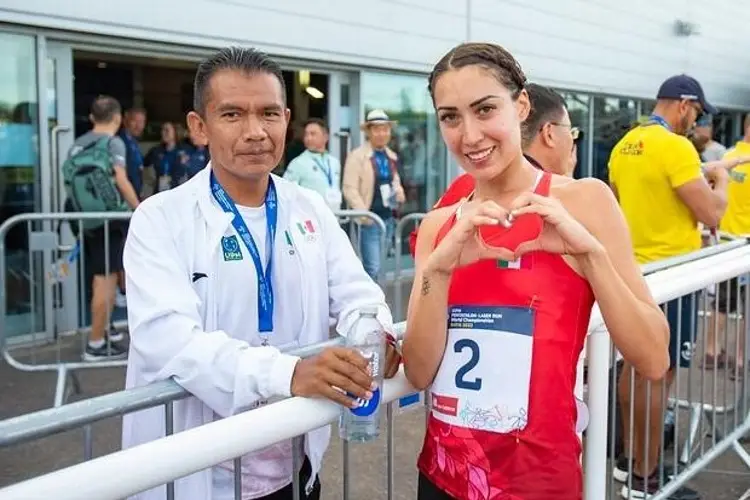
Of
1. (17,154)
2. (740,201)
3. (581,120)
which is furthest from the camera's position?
(581,120)

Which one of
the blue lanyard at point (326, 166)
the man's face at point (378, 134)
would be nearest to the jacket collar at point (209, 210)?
the blue lanyard at point (326, 166)

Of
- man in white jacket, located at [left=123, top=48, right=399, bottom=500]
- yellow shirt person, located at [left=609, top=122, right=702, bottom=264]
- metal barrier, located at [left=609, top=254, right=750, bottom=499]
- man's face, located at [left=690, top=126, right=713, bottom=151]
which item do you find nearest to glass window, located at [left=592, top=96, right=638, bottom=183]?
man's face, located at [left=690, top=126, right=713, bottom=151]

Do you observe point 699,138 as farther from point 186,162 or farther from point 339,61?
point 186,162

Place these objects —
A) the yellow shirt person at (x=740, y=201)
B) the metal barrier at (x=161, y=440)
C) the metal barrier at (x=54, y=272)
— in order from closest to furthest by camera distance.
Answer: the metal barrier at (x=161, y=440)
the metal barrier at (x=54, y=272)
the yellow shirt person at (x=740, y=201)

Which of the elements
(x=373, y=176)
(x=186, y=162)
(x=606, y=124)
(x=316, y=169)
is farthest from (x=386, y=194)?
(x=606, y=124)

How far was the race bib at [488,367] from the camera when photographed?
1.86 metres

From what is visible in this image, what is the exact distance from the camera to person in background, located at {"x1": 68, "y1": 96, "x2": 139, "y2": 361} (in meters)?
5.96

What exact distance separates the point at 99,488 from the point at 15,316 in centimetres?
A: 614

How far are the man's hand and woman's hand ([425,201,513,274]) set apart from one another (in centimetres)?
28

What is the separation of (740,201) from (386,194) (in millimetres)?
3294

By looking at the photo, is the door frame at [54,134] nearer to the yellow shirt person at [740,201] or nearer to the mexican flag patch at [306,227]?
the mexican flag patch at [306,227]

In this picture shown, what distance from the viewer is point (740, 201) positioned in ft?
21.2

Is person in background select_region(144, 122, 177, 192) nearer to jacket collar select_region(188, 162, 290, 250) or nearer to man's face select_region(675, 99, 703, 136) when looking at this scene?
man's face select_region(675, 99, 703, 136)

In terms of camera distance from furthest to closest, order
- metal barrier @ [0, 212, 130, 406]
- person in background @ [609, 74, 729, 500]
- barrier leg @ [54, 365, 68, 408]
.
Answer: metal barrier @ [0, 212, 130, 406] < barrier leg @ [54, 365, 68, 408] < person in background @ [609, 74, 729, 500]
